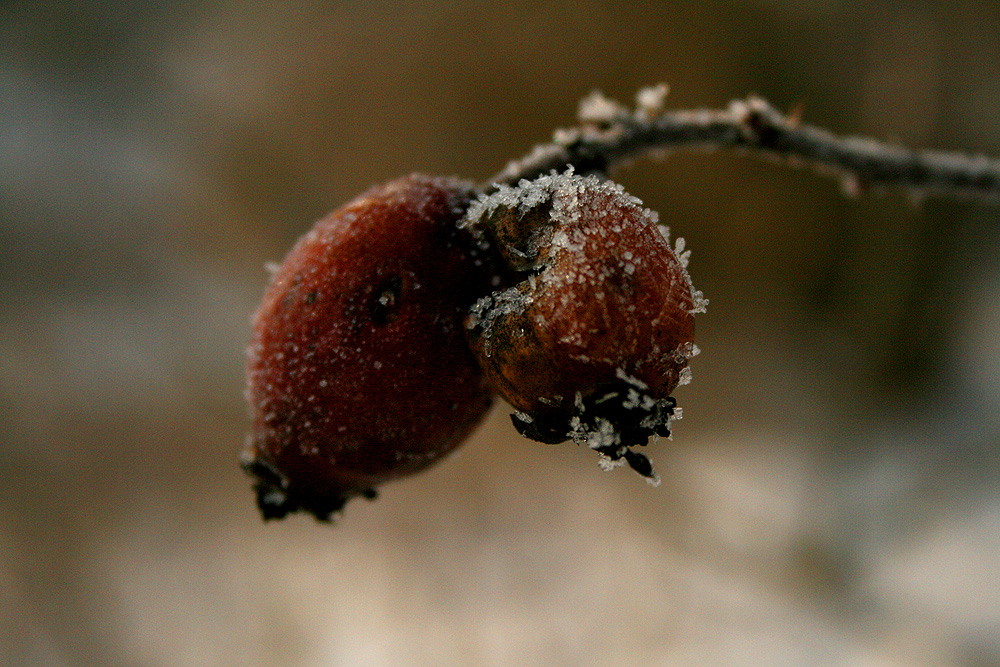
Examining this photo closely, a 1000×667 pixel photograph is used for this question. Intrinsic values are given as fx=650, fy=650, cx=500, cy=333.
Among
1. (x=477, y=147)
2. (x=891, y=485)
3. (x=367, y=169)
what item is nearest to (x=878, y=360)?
(x=891, y=485)

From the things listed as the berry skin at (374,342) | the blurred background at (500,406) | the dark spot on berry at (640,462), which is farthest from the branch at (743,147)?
the blurred background at (500,406)

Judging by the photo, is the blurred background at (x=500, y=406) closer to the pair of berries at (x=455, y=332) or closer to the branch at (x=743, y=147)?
the branch at (x=743, y=147)

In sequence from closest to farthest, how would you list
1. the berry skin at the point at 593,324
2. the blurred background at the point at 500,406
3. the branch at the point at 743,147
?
the berry skin at the point at 593,324 → the branch at the point at 743,147 → the blurred background at the point at 500,406

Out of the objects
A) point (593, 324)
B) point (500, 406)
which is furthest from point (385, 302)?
point (500, 406)

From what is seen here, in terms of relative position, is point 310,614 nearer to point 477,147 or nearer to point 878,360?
point 477,147

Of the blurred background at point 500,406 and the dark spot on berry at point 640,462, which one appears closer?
the dark spot on berry at point 640,462

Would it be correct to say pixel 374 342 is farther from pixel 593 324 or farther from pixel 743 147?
pixel 743 147

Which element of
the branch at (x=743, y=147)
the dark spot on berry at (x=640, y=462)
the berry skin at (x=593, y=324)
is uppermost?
the branch at (x=743, y=147)
